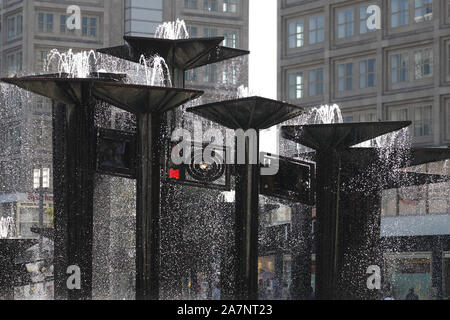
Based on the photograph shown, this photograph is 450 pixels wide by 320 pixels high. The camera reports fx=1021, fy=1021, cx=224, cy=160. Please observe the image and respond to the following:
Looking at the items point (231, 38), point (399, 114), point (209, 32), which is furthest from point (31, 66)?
point (399, 114)

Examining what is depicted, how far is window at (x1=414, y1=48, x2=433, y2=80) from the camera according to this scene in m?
41.7

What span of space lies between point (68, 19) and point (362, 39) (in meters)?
23.5

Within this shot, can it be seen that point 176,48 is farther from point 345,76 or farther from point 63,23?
point 63,23

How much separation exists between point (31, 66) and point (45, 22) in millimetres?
2878

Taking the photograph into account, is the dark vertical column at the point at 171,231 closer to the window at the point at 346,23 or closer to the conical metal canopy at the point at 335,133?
the conical metal canopy at the point at 335,133

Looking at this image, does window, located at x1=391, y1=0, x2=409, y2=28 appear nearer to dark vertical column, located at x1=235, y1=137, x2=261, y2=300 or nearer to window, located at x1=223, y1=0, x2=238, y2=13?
window, located at x1=223, y1=0, x2=238, y2=13

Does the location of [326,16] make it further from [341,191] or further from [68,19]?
[341,191]

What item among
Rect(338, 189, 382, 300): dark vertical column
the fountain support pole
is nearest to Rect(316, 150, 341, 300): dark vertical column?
Rect(338, 189, 382, 300): dark vertical column

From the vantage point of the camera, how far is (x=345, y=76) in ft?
149

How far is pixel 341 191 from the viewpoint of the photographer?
15875 millimetres

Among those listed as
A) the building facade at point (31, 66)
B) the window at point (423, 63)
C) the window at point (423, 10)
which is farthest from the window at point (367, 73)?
the building facade at point (31, 66)
